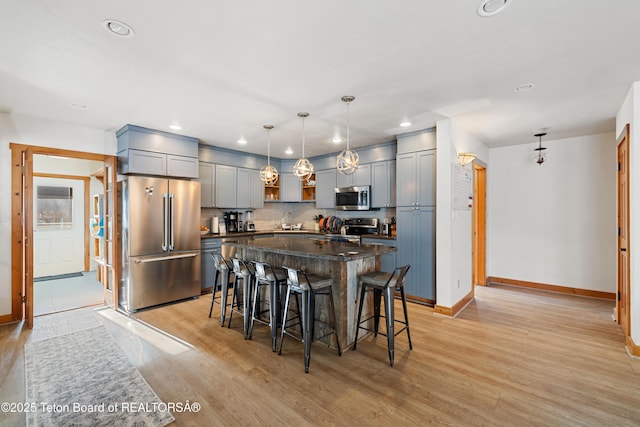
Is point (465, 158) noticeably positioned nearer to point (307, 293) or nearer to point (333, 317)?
point (333, 317)

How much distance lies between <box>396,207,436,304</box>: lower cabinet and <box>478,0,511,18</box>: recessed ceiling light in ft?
9.06

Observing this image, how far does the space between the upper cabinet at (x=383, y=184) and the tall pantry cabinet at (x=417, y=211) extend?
47 centimetres

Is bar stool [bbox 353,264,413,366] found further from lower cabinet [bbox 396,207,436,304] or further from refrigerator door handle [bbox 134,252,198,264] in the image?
refrigerator door handle [bbox 134,252,198,264]

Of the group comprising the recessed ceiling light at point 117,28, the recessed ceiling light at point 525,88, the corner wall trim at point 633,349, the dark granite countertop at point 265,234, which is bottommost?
the corner wall trim at point 633,349

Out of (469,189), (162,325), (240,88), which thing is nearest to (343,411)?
(162,325)

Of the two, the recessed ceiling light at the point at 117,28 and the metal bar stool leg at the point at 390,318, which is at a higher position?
the recessed ceiling light at the point at 117,28

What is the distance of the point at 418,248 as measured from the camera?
4.39 m

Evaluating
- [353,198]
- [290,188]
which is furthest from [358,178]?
[290,188]

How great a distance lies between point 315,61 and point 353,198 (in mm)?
3368

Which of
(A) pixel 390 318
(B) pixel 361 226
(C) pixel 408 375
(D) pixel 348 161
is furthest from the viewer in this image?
(B) pixel 361 226

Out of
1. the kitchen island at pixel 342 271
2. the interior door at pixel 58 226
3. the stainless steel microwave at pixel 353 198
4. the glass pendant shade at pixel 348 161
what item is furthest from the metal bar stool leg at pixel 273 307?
the interior door at pixel 58 226

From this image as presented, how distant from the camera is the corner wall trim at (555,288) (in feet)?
15.4

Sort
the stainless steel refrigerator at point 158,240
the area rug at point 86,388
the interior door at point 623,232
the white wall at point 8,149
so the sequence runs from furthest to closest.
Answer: the stainless steel refrigerator at point 158,240
the white wall at point 8,149
the interior door at point 623,232
the area rug at point 86,388

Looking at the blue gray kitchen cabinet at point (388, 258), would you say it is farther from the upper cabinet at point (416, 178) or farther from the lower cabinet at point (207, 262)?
the lower cabinet at point (207, 262)
